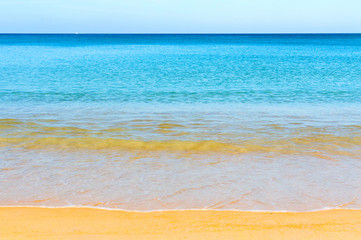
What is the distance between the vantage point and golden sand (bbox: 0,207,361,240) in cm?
393

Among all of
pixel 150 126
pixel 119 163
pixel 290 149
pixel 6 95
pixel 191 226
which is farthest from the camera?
pixel 6 95

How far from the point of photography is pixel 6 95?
1434 cm

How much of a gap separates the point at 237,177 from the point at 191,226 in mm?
1830

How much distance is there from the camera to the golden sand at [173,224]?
393 centimetres

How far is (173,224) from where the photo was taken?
420 cm

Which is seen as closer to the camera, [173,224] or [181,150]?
[173,224]

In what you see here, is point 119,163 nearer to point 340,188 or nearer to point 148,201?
point 148,201

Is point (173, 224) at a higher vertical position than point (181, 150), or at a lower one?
higher

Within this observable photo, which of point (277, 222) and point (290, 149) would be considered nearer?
point (277, 222)

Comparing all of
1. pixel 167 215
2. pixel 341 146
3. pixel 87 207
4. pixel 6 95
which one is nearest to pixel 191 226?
pixel 167 215

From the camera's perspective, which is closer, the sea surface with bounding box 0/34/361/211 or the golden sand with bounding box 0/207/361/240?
the golden sand with bounding box 0/207/361/240

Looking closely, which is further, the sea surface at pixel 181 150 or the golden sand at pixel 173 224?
the sea surface at pixel 181 150

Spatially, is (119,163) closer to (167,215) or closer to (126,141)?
(126,141)

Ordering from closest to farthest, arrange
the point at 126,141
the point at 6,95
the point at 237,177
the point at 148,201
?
the point at 148,201 → the point at 237,177 → the point at 126,141 → the point at 6,95
